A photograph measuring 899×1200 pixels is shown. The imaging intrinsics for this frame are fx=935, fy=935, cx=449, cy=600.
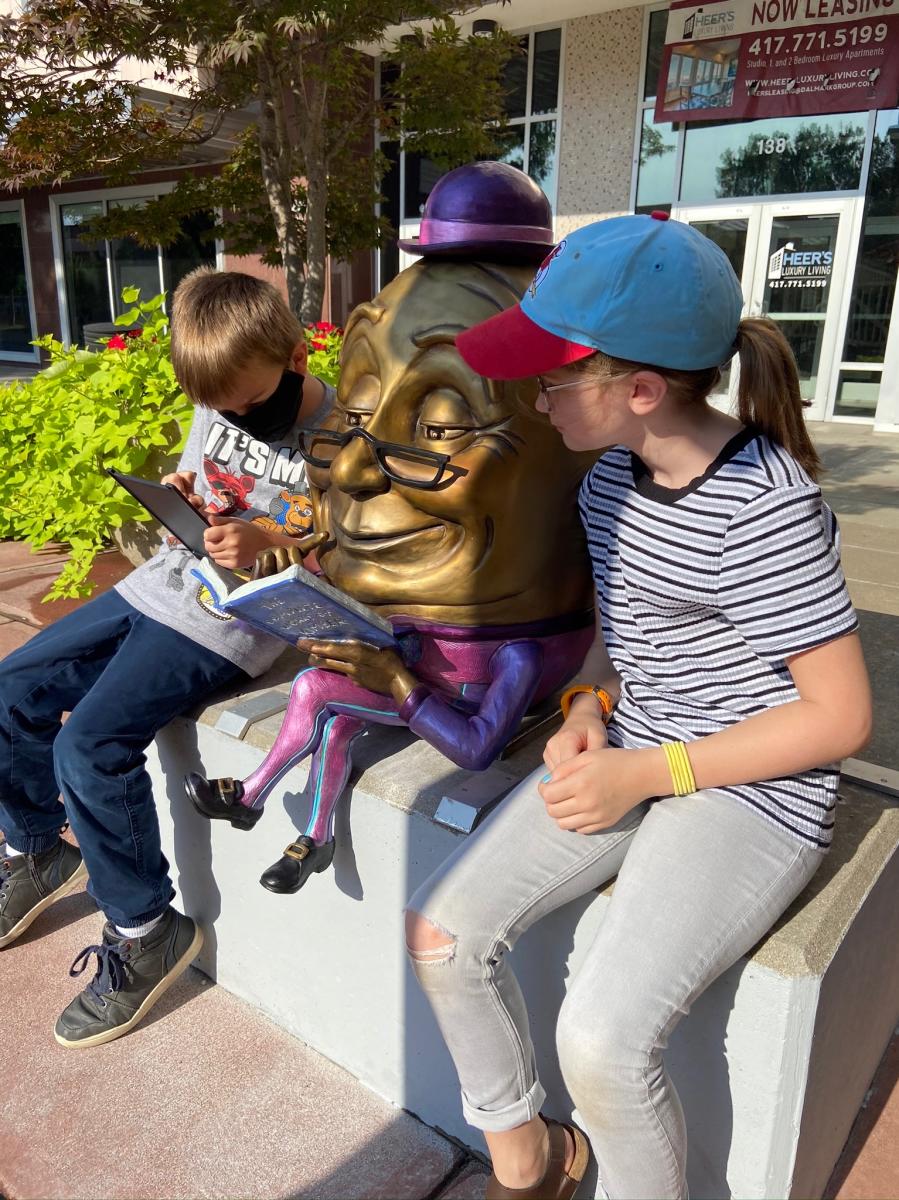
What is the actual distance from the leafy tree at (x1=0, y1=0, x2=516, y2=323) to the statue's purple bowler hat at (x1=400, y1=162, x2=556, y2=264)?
10.0 feet

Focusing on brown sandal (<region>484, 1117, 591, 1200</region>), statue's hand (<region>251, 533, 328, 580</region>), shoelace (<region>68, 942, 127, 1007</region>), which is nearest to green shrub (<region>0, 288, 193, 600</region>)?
statue's hand (<region>251, 533, 328, 580</region>)

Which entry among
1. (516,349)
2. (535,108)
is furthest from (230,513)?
(535,108)

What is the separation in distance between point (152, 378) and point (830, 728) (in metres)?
3.48

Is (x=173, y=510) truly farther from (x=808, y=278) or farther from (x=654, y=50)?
(x=654, y=50)

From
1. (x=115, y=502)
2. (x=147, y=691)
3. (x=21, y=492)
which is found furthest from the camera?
(x=21, y=492)

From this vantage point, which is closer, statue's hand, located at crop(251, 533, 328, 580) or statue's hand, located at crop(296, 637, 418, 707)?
statue's hand, located at crop(296, 637, 418, 707)

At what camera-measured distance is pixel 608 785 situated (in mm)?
1341

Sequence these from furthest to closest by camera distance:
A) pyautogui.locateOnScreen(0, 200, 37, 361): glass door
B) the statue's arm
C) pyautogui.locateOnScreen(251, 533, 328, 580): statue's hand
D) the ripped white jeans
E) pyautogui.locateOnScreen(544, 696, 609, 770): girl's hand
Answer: pyautogui.locateOnScreen(0, 200, 37, 361): glass door, pyautogui.locateOnScreen(251, 533, 328, 580): statue's hand, the statue's arm, pyautogui.locateOnScreen(544, 696, 609, 770): girl's hand, the ripped white jeans

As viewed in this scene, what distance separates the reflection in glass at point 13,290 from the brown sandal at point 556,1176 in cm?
1914

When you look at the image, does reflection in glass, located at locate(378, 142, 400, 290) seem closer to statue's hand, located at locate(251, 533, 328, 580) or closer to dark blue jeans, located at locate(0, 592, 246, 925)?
dark blue jeans, located at locate(0, 592, 246, 925)

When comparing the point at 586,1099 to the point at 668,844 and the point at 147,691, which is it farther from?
the point at 147,691

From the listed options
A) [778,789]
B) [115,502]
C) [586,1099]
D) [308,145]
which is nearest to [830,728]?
[778,789]

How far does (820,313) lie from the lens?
33.8 ft

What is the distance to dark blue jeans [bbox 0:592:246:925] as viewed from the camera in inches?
75.9
